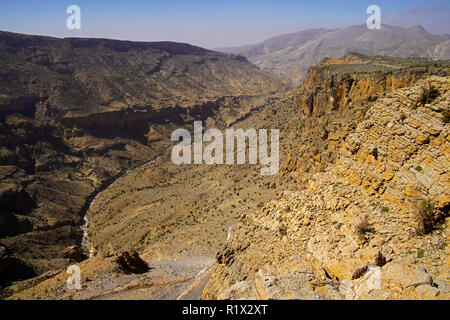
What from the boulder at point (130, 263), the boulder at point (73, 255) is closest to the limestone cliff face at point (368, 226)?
the boulder at point (130, 263)

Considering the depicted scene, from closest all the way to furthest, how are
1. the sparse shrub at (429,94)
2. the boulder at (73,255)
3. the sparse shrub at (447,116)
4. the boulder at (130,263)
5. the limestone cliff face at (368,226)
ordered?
1. the limestone cliff face at (368,226)
2. the sparse shrub at (447,116)
3. the sparse shrub at (429,94)
4. the boulder at (130,263)
5. the boulder at (73,255)

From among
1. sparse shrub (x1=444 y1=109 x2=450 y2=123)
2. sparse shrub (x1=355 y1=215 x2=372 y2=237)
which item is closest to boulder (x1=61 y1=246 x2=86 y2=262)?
sparse shrub (x1=355 y1=215 x2=372 y2=237)

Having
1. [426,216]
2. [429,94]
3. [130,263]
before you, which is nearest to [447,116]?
[429,94]

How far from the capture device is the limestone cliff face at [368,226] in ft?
26.4

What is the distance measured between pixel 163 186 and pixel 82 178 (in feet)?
61.8

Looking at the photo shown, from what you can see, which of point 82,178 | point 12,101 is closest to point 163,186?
point 82,178

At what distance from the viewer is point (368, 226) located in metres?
9.55

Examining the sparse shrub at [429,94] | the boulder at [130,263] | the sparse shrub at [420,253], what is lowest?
the boulder at [130,263]

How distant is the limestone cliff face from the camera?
8047mm

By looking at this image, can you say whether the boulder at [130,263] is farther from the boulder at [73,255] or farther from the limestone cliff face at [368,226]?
the boulder at [73,255]

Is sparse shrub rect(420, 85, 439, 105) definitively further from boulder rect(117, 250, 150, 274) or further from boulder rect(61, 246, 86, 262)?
boulder rect(61, 246, 86, 262)

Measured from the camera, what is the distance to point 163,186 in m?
39.1

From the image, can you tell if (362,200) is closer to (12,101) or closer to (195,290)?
(195,290)

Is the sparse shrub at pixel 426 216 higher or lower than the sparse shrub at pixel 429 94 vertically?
lower
